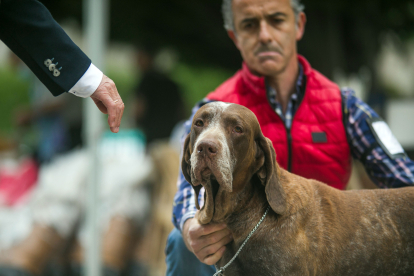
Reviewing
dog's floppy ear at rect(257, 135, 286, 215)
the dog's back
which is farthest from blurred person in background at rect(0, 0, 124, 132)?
the dog's back

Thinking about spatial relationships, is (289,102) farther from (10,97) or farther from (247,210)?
(10,97)

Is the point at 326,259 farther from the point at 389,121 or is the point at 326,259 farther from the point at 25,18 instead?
the point at 389,121

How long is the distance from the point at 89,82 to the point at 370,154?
133cm

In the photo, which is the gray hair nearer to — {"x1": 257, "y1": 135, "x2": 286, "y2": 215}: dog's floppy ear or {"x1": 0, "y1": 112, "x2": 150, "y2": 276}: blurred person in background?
{"x1": 257, "y1": 135, "x2": 286, "y2": 215}: dog's floppy ear

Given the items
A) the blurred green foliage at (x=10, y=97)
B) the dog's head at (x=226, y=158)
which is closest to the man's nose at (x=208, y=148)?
the dog's head at (x=226, y=158)

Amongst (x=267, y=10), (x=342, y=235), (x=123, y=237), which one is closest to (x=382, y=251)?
(x=342, y=235)

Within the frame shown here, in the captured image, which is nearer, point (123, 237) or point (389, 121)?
point (389, 121)

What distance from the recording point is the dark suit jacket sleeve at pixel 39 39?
1571 millimetres

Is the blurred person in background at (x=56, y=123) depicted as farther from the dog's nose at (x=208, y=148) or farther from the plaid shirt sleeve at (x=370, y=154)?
the dog's nose at (x=208, y=148)

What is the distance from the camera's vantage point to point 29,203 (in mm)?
4832

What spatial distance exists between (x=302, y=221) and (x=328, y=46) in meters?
4.22

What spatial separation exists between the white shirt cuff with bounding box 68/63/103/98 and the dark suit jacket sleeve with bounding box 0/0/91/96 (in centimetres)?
2

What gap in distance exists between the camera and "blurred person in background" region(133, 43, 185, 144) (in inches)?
234

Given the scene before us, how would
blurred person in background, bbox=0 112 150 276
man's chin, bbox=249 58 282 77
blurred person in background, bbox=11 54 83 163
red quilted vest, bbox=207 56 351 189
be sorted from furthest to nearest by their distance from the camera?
blurred person in background, bbox=11 54 83 163 < blurred person in background, bbox=0 112 150 276 < man's chin, bbox=249 58 282 77 < red quilted vest, bbox=207 56 351 189
